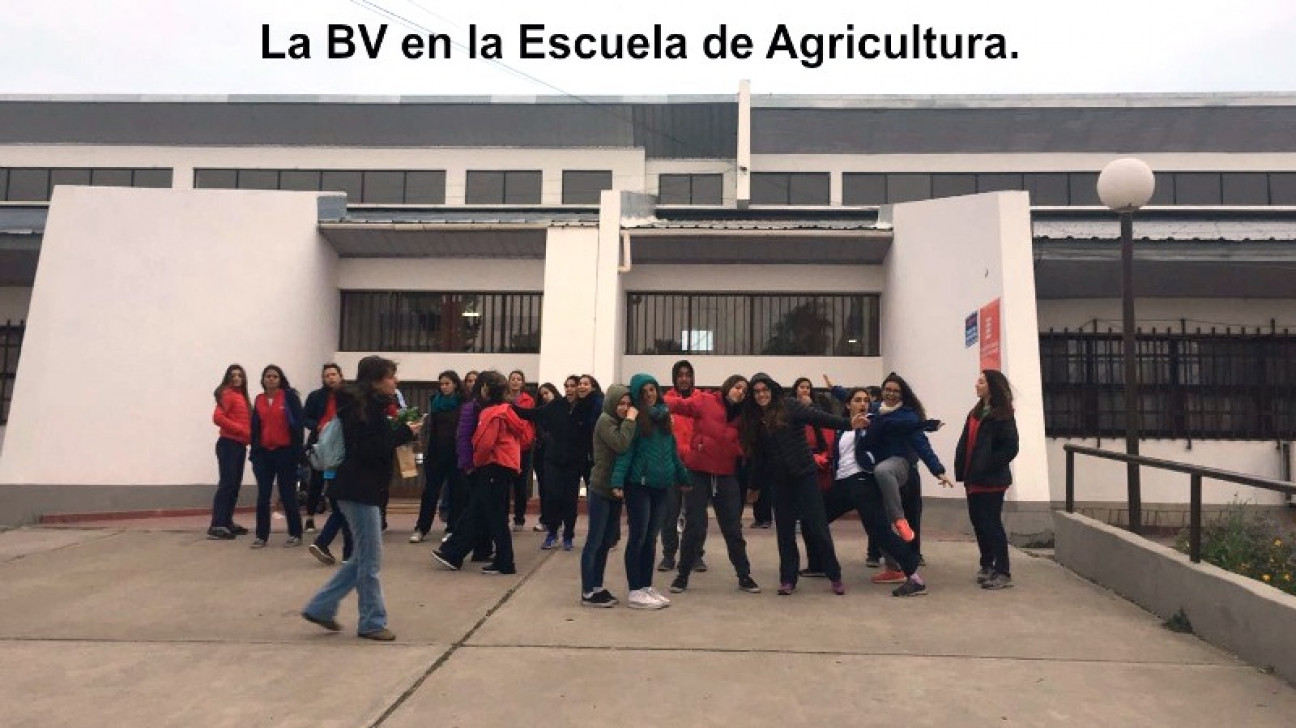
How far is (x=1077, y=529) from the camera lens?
7.18 m

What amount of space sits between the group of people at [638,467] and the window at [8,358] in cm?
758

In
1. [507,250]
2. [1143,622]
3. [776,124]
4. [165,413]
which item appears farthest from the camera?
[776,124]

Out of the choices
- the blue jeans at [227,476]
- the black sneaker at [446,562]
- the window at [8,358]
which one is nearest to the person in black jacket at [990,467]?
the black sneaker at [446,562]

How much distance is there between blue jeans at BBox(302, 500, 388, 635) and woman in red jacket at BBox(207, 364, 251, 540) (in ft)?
13.1

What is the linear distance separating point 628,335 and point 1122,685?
397 inches

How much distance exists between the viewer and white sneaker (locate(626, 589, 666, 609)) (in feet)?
18.4

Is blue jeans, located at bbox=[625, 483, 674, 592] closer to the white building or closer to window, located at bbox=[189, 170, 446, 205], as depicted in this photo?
the white building

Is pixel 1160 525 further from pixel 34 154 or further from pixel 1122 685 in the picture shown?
pixel 34 154

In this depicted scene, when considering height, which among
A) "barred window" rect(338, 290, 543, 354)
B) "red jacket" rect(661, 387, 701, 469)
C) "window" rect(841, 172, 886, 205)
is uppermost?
"window" rect(841, 172, 886, 205)

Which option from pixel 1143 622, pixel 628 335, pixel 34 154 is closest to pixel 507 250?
pixel 628 335

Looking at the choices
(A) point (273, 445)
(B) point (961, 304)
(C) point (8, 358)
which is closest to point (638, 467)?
(A) point (273, 445)

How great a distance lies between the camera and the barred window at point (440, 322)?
13469 mm

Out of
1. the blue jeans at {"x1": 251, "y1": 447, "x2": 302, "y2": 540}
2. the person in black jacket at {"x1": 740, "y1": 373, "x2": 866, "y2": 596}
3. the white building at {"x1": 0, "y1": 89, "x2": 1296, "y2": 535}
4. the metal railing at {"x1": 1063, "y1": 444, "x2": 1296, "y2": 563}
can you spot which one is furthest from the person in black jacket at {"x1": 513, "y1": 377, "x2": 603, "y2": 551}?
the metal railing at {"x1": 1063, "y1": 444, "x2": 1296, "y2": 563}

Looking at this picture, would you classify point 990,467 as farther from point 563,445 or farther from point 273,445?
point 273,445
